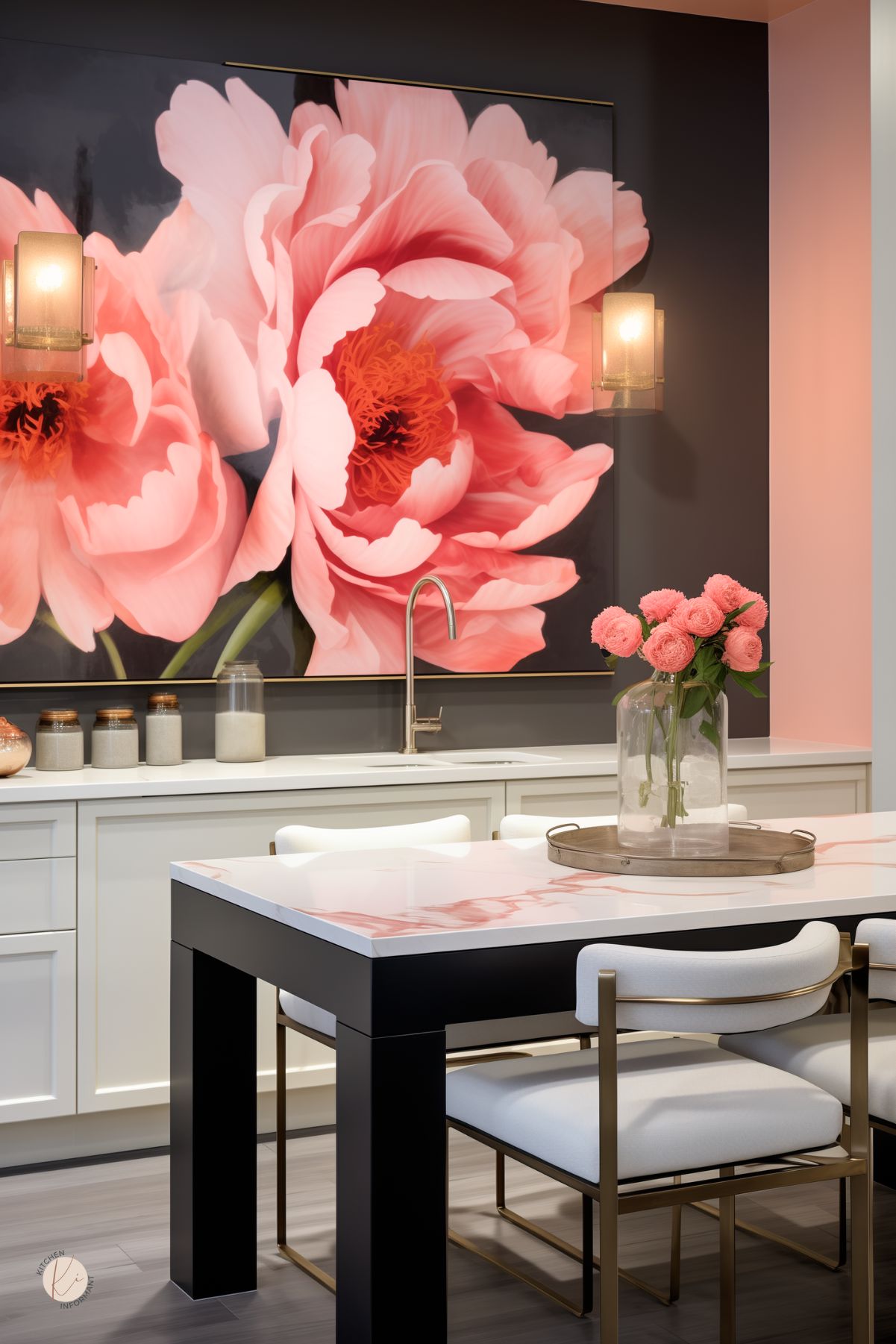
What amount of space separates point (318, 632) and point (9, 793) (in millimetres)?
1062

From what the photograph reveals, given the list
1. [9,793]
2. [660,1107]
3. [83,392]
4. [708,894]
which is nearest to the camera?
[660,1107]

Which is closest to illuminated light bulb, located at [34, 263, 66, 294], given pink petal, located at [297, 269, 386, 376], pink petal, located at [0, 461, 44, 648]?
pink petal, located at [0, 461, 44, 648]

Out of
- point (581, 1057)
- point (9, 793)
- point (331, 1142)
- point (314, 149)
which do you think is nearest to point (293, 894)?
point (581, 1057)

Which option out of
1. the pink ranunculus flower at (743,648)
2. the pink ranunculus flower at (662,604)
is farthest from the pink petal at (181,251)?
the pink ranunculus flower at (743,648)

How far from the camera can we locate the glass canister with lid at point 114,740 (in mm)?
3553

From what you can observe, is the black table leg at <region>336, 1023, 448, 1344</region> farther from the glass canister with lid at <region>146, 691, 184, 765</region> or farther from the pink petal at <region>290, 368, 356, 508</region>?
the pink petal at <region>290, 368, 356, 508</region>

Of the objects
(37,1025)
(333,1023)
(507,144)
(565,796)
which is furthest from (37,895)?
(507,144)

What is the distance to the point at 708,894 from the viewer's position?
2137mm

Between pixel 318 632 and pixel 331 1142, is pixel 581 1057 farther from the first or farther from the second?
pixel 318 632

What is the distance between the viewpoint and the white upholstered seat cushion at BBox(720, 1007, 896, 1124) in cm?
217

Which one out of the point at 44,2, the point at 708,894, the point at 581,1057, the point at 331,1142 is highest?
the point at 44,2

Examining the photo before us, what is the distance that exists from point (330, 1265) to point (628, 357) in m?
2.55

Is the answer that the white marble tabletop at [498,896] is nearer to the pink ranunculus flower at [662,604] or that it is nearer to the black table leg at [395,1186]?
the black table leg at [395,1186]

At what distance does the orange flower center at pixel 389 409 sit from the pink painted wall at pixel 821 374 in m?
1.13
